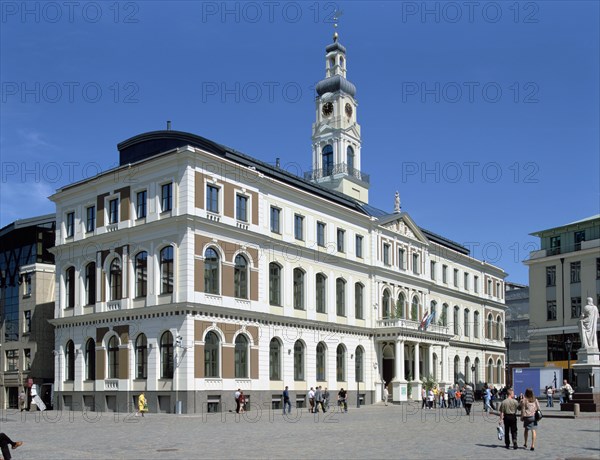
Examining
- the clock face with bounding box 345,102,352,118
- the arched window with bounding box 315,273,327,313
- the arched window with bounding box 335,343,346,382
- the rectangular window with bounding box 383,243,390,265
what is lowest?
the arched window with bounding box 335,343,346,382

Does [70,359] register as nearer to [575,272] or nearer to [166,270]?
[166,270]

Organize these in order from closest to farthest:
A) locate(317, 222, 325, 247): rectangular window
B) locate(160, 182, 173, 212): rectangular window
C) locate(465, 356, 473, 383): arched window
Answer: locate(160, 182, 173, 212): rectangular window → locate(317, 222, 325, 247): rectangular window → locate(465, 356, 473, 383): arched window

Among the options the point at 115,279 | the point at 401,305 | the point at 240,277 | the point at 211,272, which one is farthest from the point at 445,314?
the point at 115,279

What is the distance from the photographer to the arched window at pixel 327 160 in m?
85.6

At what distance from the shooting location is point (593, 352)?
141 feet

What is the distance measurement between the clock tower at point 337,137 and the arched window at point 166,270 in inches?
1298

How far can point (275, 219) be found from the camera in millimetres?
A: 60094

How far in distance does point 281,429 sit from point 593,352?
18.8 m

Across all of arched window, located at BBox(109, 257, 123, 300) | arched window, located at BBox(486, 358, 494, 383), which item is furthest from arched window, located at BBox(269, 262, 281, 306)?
arched window, located at BBox(486, 358, 494, 383)

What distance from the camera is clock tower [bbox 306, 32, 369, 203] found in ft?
277

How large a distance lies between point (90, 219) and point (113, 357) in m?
10.6

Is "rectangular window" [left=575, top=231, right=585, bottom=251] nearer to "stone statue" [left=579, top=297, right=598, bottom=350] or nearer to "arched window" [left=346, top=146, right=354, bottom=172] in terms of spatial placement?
"arched window" [left=346, top=146, right=354, bottom=172]

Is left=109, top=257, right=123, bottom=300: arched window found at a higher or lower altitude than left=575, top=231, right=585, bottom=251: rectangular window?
lower

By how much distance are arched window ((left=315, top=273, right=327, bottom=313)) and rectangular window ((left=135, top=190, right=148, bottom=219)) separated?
15722mm
